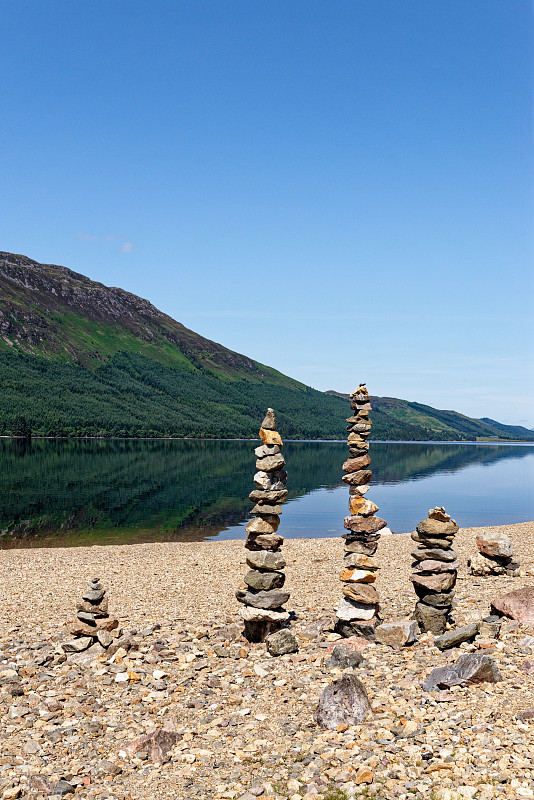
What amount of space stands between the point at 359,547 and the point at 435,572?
319cm

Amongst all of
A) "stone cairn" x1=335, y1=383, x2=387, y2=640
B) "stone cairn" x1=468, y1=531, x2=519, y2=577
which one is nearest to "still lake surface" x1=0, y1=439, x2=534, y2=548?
"stone cairn" x1=468, y1=531, x2=519, y2=577

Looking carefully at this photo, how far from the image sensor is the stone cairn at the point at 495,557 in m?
27.7

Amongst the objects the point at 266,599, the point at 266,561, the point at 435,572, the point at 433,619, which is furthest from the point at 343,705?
the point at 266,561

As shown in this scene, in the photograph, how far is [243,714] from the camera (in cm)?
1412

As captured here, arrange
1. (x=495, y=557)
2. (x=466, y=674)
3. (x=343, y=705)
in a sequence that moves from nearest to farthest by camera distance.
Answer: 1. (x=343, y=705)
2. (x=466, y=674)
3. (x=495, y=557)

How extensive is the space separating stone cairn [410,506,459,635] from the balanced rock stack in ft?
34.7

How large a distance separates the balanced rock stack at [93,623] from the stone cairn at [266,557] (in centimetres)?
475

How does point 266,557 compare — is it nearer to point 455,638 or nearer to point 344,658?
point 344,658

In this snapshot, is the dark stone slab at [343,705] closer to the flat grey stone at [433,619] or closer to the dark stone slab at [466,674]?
the dark stone slab at [466,674]

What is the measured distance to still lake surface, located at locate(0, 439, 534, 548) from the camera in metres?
59.7

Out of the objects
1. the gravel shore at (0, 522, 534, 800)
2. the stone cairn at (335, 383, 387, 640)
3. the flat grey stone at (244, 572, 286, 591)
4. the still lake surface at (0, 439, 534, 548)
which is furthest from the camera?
the still lake surface at (0, 439, 534, 548)

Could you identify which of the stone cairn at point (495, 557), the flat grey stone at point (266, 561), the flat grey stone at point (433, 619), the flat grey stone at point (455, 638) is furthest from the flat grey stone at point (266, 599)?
the stone cairn at point (495, 557)

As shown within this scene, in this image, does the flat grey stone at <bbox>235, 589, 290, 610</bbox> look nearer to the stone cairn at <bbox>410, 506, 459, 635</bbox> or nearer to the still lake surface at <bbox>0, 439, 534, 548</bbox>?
the stone cairn at <bbox>410, 506, 459, 635</bbox>

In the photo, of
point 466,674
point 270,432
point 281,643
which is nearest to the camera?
point 466,674
